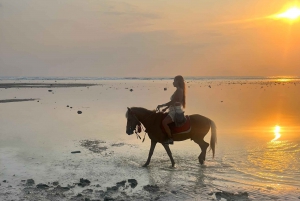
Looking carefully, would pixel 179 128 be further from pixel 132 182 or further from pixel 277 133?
pixel 277 133

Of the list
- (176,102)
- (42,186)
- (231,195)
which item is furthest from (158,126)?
(42,186)

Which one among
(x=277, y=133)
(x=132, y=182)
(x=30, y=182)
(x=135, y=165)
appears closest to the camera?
(x=30, y=182)

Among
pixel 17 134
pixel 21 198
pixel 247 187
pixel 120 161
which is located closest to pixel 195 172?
pixel 247 187

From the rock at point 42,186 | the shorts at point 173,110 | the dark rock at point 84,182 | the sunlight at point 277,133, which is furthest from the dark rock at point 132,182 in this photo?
the sunlight at point 277,133

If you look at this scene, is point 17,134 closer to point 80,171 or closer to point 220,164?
point 80,171

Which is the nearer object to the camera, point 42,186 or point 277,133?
point 42,186

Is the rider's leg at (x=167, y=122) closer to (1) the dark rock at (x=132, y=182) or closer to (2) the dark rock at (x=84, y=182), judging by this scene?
(1) the dark rock at (x=132, y=182)

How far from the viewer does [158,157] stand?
36.2ft

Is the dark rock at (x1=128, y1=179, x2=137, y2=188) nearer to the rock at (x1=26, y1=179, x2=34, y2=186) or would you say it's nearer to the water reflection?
the rock at (x1=26, y1=179, x2=34, y2=186)

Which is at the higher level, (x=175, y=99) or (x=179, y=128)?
(x=175, y=99)

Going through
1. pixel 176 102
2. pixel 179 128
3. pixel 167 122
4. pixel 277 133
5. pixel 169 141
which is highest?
pixel 176 102

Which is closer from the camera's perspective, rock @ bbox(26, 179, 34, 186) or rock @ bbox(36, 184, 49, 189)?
rock @ bbox(36, 184, 49, 189)

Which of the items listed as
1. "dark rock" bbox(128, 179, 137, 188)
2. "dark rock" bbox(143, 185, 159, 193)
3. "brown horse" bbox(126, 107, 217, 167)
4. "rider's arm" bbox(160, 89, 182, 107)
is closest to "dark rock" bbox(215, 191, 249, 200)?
"dark rock" bbox(143, 185, 159, 193)

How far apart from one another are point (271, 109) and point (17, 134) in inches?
634
